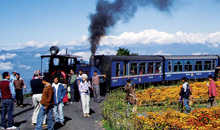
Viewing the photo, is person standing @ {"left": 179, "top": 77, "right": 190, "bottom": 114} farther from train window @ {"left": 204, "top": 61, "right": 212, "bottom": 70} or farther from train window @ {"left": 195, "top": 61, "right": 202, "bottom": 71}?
train window @ {"left": 204, "top": 61, "right": 212, "bottom": 70}

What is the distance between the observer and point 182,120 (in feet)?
31.2

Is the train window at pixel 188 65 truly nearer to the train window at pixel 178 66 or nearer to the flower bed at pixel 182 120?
the train window at pixel 178 66

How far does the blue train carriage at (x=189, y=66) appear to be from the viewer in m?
25.1

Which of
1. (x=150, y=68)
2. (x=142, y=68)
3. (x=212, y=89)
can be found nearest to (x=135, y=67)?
(x=142, y=68)

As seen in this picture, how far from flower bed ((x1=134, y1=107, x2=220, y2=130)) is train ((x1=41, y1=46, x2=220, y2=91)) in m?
8.51

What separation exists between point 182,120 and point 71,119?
4708 mm

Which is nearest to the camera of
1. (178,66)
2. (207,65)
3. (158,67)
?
(158,67)

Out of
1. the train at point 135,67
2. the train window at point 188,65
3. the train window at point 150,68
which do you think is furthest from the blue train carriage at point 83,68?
the train window at point 188,65

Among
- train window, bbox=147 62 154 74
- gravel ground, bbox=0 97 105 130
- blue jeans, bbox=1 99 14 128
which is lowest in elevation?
gravel ground, bbox=0 97 105 130

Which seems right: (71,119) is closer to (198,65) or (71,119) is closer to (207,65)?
(198,65)

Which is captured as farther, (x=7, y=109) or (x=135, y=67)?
(x=135, y=67)

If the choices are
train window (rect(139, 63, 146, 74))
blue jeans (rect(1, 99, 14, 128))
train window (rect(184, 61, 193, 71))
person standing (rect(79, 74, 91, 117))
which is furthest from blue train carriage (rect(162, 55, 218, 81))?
blue jeans (rect(1, 99, 14, 128))

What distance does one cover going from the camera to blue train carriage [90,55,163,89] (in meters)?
19.0

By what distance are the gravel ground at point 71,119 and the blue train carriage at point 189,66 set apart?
41.5 ft
